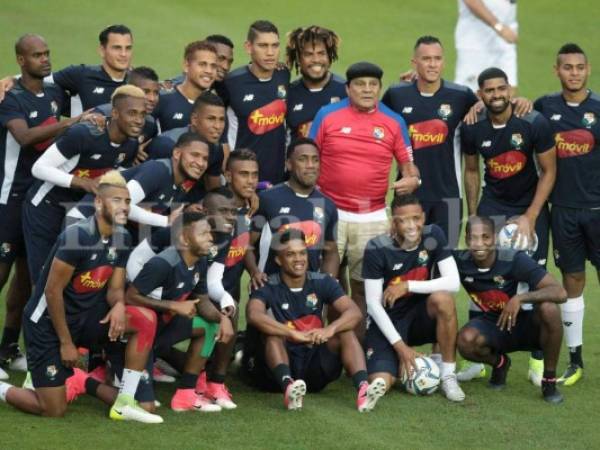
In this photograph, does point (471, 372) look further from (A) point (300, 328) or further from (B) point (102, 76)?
(B) point (102, 76)

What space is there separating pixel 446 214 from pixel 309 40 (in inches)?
74.0

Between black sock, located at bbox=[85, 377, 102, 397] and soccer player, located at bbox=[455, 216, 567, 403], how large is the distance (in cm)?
281

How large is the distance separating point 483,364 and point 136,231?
2.97 metres

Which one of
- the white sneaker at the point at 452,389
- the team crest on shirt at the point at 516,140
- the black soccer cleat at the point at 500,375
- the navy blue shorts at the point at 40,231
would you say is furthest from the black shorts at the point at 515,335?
the navy blue shorts at the point at 40,231

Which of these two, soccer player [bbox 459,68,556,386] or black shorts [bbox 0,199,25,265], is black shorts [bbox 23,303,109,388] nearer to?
black shorts [bbox 0,199,25,265]

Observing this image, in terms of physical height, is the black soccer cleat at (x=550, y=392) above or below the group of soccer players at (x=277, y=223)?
below

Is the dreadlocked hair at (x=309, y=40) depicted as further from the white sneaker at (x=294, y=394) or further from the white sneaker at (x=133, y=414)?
the white sneaker at (x=133, y=414)

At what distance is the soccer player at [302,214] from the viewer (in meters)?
11.0

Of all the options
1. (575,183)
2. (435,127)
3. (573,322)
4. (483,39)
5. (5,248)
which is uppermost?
(483,39)

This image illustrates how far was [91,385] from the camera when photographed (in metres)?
10.2

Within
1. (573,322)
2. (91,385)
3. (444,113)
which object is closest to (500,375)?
(573,322)

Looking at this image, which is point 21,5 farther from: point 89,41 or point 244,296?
point 244,296

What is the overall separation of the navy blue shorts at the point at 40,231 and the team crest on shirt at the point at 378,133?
262 centimetres

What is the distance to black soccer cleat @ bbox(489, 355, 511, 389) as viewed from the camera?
10906 millimetres
